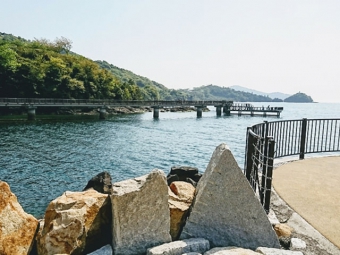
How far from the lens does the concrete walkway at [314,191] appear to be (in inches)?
177

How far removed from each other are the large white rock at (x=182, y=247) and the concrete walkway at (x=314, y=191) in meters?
1.90

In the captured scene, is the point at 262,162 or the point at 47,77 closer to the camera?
the point at 262,162

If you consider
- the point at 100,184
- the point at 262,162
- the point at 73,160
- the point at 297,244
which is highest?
the point at 262,162

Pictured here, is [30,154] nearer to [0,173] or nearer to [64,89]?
[0,173]

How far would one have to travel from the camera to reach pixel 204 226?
3928 millimetres

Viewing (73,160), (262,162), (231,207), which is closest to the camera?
(231,207)

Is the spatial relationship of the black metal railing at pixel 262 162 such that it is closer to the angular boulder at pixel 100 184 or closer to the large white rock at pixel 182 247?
the large white rock at pixel 182 247

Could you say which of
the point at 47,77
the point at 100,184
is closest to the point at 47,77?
the point at 47,77

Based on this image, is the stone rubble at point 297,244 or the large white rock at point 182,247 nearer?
the large white rock at point 182,247

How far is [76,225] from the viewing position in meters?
3.74

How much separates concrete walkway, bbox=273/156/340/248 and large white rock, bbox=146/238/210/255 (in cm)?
190

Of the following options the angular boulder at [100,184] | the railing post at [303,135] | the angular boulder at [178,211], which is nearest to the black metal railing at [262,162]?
the angular boulder at [178,211]

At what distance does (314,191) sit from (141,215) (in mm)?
4190

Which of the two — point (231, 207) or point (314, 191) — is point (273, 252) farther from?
point (314, 191)
